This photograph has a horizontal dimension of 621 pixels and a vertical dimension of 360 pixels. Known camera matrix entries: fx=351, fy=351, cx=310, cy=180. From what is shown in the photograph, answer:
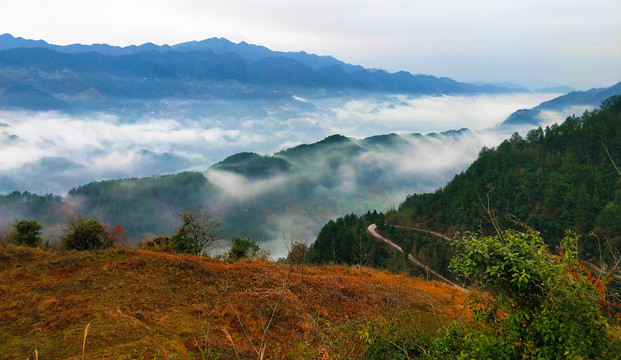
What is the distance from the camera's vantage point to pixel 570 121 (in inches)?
2982

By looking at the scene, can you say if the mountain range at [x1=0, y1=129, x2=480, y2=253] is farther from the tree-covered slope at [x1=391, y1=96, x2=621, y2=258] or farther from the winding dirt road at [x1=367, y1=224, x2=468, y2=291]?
the tree-covered slope at [x1=391, y1=96, x2=621, y2=258]

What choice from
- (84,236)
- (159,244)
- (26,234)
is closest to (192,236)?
(159,244)

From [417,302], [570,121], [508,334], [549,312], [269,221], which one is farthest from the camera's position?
[269,221]

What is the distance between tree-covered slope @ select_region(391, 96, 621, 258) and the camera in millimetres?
56312

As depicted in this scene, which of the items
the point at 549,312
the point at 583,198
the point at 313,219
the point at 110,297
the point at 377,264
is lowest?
the point at 313,219

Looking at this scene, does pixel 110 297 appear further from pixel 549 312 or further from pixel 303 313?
pixel 549 312

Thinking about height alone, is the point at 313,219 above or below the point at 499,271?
below

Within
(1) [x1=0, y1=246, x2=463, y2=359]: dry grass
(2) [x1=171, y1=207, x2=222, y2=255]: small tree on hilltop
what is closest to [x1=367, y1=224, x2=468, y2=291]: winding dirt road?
(2) [x1=171, y1=207, x2=222, y2=255]: small tree on hilltop

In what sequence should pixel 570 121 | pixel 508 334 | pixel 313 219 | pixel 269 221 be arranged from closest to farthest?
pixel 508 334
pixel 570 121
pixel 269 221
pixel 313 219

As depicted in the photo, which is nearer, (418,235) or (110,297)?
(110,297)

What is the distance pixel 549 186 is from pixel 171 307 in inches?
2819

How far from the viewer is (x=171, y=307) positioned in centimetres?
1460

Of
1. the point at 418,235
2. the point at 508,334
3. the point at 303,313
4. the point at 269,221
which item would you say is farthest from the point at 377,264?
the point at 269,221

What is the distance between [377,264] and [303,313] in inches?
1950
